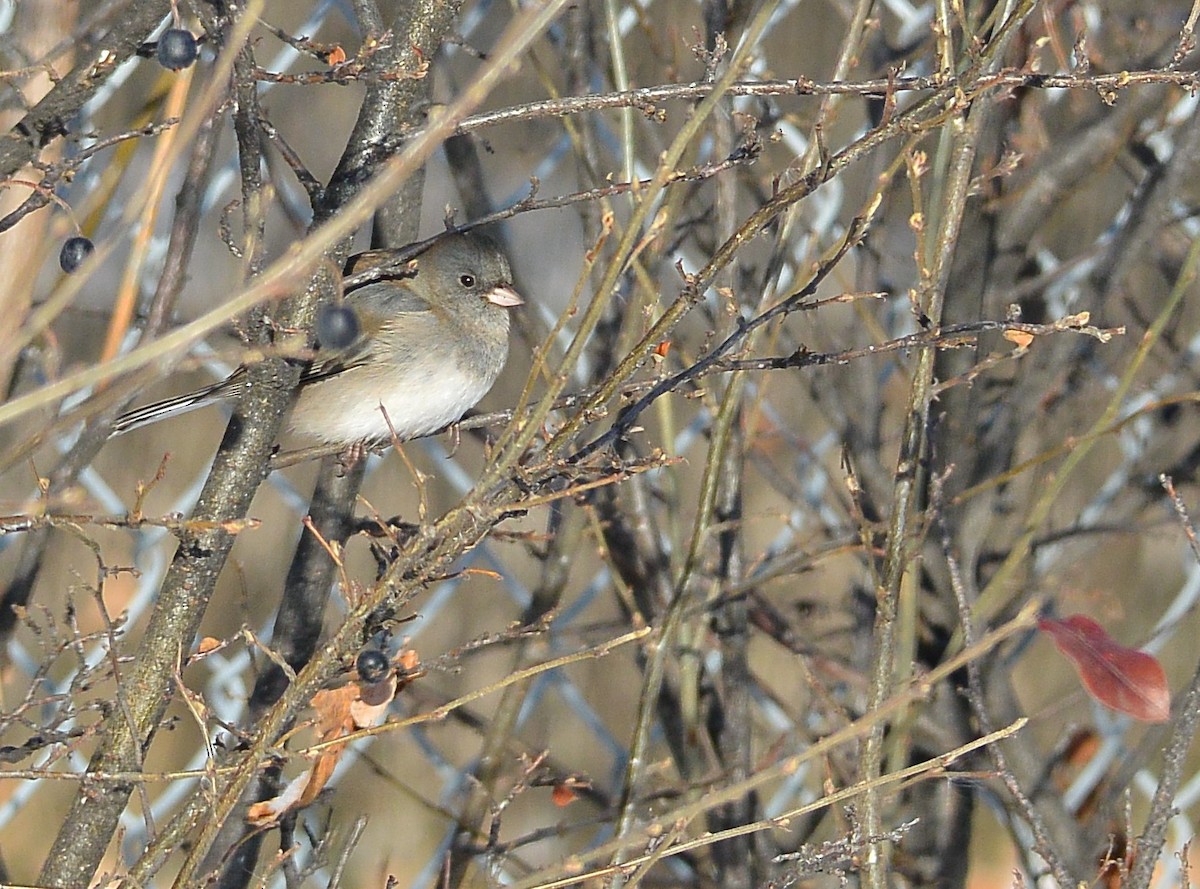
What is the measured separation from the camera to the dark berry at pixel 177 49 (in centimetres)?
108

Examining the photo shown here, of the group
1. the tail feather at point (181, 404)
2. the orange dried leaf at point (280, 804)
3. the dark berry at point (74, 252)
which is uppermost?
the tail feather at point (181, 404)

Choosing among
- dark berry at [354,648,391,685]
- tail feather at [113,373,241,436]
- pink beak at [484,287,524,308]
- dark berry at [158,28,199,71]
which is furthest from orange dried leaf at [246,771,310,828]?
pink beak at [484,287,524,308]

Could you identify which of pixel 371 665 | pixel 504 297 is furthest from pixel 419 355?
pixel 371 665

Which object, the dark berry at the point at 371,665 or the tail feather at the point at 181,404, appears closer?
the dark berry at the point at 371,665

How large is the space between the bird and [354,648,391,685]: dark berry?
724mm

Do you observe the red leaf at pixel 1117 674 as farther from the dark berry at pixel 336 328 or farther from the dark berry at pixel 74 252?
the dark berry at pixel 74 252

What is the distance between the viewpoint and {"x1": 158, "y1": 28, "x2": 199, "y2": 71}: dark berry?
108 cm

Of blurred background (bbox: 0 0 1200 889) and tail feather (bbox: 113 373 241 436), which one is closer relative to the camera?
tail feather (bbox: 113 373 241 436)

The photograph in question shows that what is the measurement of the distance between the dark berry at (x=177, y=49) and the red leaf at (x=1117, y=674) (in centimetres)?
113

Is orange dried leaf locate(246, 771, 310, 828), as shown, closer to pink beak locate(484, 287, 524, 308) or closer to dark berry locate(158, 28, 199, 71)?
dark berry locate(158, 28, 199, 71)

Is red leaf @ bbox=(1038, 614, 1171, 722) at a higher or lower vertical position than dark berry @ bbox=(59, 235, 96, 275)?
lower

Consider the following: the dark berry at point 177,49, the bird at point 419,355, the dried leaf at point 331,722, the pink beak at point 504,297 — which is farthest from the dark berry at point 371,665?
the pink beak at point 504,297

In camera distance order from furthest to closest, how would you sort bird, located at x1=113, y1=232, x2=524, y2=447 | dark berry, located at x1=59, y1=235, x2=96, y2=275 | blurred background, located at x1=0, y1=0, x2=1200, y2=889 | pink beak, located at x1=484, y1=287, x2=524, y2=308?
pink beak, located at x1=484, y1=287, x2=524, y2=308
bird, located at x1=113, y1=232, x2=524, y2=447
blurred background, located at x1=0, y1=0, x2=1200, y2=889
dark berry, located at x1=59, y1=235, x2=96, y2=275

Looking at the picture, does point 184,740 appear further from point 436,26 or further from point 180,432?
point 436,26
